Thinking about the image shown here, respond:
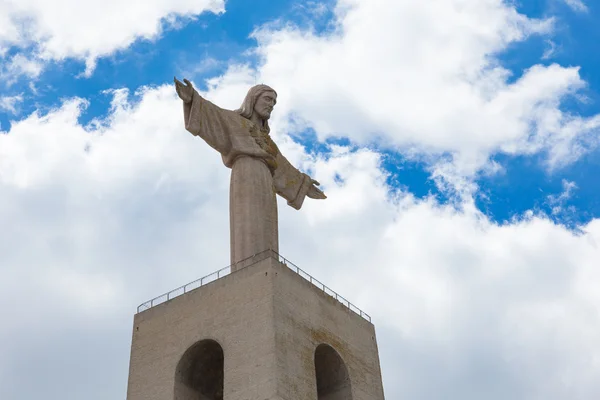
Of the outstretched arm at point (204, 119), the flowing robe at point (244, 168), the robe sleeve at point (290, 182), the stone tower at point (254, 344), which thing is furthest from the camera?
the robe sleeve at point (290, 182)

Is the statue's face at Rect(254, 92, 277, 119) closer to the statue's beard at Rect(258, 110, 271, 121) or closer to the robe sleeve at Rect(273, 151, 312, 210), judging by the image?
the statue's beard at Rect(258, 110, 271, 121)

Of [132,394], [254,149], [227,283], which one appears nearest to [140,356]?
[132,394]

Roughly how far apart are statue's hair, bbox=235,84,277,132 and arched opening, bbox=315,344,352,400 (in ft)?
24.2

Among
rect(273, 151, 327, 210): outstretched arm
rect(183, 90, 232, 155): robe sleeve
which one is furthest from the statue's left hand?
rect(183, 90, 232, 155): robe sleeve

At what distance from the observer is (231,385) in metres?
23.2

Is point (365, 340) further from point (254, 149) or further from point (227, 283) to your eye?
point (254, 149)

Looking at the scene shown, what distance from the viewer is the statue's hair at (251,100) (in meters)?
29.4

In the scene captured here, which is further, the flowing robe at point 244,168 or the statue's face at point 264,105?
the statue's face at point 264,105

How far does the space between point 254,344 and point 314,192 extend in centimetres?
894

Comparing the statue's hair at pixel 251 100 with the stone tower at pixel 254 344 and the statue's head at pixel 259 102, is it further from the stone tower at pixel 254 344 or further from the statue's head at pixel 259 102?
the stone tower at pixel 254 344

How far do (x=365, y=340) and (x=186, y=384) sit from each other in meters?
4.94

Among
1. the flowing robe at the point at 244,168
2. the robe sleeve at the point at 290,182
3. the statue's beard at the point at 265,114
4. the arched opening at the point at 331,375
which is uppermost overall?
the statue's beard at the point at 265,114

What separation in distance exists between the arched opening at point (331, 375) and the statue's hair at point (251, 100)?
7385mm

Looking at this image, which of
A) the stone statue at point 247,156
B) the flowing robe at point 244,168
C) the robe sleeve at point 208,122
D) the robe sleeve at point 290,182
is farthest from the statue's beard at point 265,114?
the robe sleeve at point 208,122
